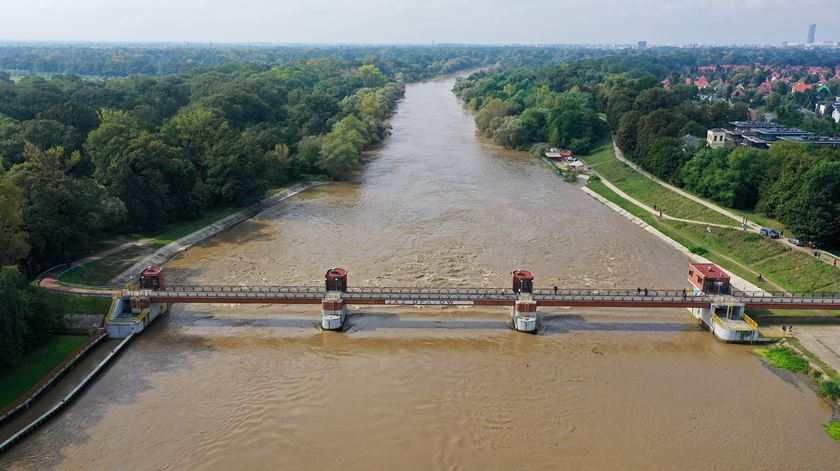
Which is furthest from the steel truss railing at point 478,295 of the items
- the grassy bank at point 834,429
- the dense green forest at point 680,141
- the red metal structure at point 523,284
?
the dense green forest at point 680,141

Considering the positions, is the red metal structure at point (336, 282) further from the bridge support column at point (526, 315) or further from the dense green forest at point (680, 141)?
the dense green forest at point (680, 141)

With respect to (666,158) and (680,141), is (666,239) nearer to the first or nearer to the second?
(666,158)

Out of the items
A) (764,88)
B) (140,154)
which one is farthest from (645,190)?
(764,88)

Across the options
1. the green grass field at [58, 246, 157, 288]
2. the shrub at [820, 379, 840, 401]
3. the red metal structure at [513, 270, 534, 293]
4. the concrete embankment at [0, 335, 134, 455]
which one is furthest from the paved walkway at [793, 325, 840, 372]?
the green grass field at [58, 246, 157, 288]

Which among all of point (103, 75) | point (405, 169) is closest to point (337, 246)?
point (405, 169)

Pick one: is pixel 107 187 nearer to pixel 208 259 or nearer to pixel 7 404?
pixel 208 259

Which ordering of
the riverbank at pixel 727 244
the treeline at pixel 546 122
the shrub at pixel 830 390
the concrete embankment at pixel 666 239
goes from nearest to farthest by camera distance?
the shrub at pixel 830 390, the riverbank at pixel 727 244, the concrete embankment at pixel 666 239, the treeline at pixel 546 122
